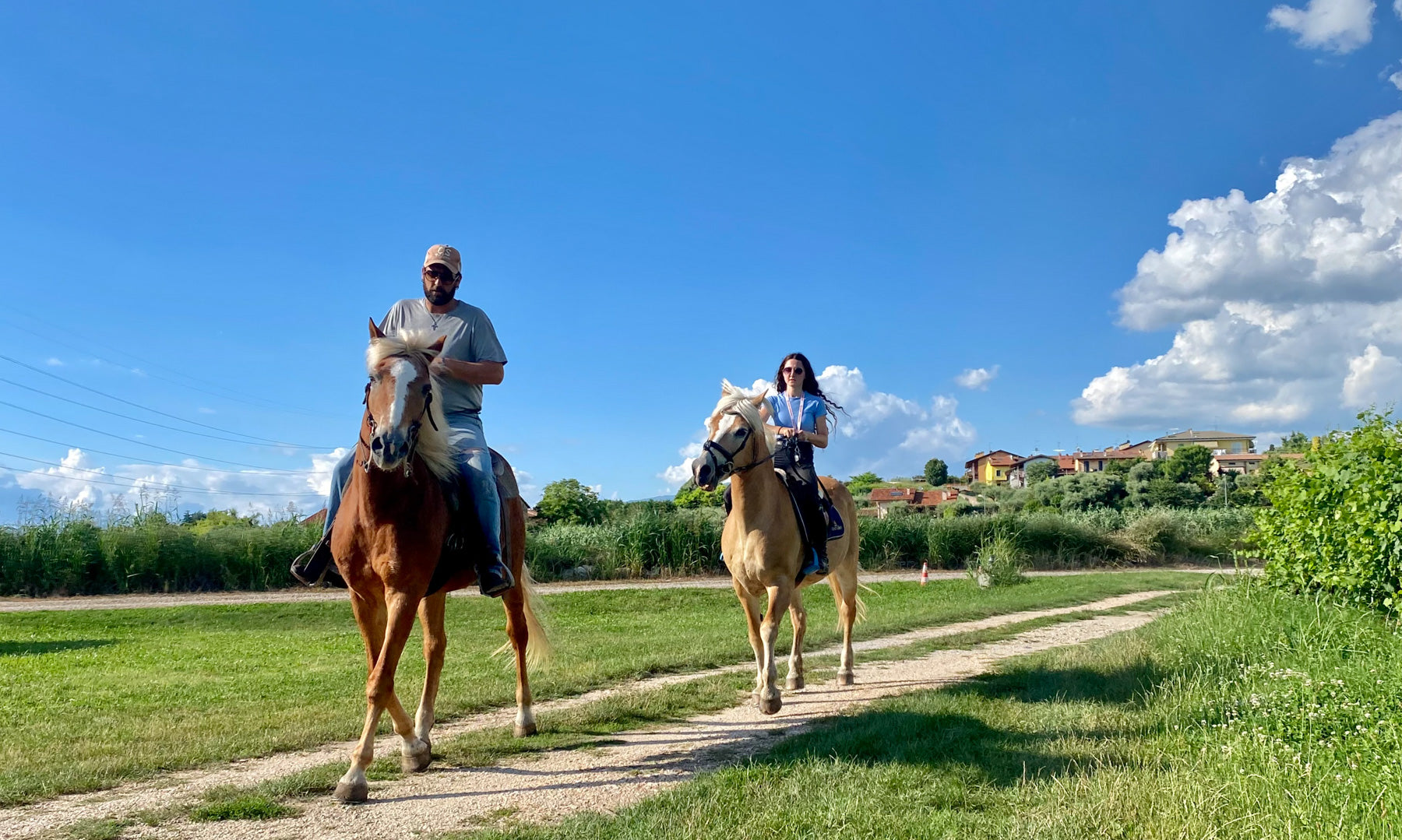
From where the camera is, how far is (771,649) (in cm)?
743

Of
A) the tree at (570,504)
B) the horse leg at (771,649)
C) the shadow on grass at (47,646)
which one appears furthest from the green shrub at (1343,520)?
the tree at (570,504)

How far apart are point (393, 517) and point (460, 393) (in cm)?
134

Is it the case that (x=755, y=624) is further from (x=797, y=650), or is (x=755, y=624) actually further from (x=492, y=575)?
(x=492, y=575)

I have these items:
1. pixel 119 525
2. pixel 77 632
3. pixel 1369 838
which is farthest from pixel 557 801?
pixel 119 525

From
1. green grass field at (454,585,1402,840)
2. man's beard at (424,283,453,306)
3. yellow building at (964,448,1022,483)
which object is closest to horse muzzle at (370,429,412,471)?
man's beard at (424,283,453,306)

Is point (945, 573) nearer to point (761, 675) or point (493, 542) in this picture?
point (761, 675)

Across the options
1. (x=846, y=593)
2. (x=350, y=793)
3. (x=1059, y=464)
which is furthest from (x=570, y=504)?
(x=1059, y=464)

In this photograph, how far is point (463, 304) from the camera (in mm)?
6496

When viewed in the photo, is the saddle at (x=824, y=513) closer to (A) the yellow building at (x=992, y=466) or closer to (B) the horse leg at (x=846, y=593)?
(B) the horse leg at (x=846, y=593)

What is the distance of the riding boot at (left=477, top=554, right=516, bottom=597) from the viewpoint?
5902 mm

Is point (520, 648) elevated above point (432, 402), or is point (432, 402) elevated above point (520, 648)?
point (432, 402)

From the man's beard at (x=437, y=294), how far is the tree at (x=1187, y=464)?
239 ft

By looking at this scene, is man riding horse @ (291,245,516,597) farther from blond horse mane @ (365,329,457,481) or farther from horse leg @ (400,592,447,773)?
horse leg @ (400,592,447,773)

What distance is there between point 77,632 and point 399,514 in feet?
50.0
